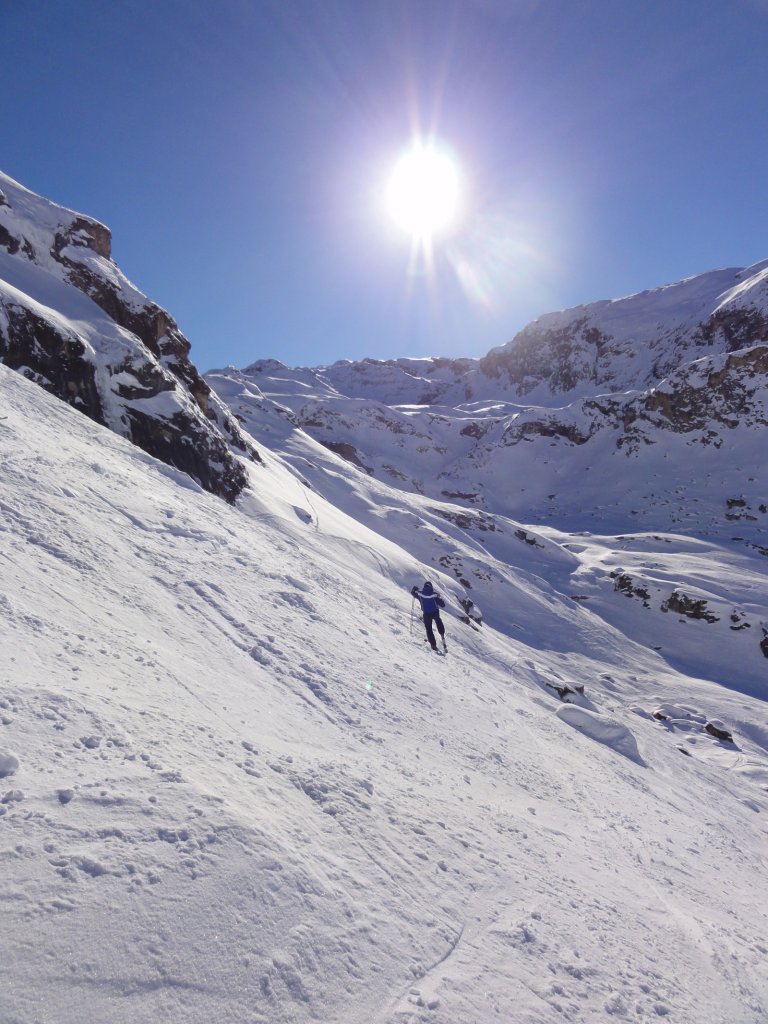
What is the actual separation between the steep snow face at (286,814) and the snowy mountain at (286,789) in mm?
27

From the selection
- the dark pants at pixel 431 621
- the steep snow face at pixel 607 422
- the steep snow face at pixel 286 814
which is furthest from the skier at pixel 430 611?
the steep snow face at pixel 607 422

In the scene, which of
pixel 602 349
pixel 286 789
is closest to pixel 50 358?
pixel 286 789

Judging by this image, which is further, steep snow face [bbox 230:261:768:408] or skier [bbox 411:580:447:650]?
steep snow face [bbox 230:261:768:408]

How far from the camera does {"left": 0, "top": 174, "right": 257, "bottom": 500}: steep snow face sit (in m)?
17.0

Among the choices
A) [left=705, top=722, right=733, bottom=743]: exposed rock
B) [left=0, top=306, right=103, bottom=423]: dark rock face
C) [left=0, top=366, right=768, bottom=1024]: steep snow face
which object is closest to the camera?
[left=0, top=366, right=768, bottom=1024]: steep snow face

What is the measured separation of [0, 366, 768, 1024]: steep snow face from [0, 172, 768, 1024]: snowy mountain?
3cm

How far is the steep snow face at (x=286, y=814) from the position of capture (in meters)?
3.18

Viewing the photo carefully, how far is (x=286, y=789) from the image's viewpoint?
16.4 ft

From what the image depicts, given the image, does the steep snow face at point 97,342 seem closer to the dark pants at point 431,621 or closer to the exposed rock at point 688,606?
the dark pants at point 431,621

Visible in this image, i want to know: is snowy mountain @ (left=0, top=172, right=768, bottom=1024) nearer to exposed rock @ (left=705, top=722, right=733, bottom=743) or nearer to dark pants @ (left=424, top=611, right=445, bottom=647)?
exposed rock @ (left=705, top=722, right=733, bottom=743)

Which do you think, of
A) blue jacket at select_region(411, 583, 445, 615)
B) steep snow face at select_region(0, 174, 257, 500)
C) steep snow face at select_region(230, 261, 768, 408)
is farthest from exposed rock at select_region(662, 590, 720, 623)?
steep snow face at select_region(230, 261, 768, 408)

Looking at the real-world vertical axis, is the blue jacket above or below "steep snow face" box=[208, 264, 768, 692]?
below

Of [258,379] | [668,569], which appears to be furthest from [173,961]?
[258,379]

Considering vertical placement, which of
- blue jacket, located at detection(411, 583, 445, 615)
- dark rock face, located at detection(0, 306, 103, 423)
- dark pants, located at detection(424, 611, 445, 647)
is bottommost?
A: dark pants, located at detection(424, 611, 445, 647)
